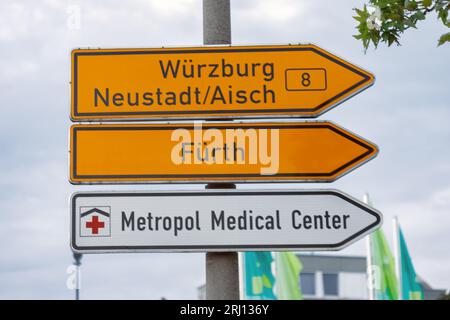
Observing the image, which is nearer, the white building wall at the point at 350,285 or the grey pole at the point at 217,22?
the grey pole at the point at 217,22

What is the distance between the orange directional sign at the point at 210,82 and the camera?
6121mm

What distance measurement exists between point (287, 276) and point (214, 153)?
88.3ft

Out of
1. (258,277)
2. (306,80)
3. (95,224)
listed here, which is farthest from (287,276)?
(95,224)

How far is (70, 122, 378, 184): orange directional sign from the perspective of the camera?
5973 millimetres

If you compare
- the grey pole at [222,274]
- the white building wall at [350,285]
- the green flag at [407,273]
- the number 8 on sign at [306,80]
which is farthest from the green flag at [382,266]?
the grey pole at [222,274]

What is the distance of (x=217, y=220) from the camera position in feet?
19.2

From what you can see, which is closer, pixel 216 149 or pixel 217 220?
pixel 217 220

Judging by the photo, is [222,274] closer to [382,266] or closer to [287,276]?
[287,276]

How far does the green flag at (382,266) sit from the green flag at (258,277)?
622 cm

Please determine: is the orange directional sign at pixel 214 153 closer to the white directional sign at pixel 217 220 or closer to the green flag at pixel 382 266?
the white directional sign at pixel 217 220

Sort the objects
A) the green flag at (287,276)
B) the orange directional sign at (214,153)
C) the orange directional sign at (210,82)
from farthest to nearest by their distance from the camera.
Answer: the green flag at (287,276)
the orange directional sign at (210,82)
the orange directional sign at (214,153)

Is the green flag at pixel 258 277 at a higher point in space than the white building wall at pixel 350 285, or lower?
lower

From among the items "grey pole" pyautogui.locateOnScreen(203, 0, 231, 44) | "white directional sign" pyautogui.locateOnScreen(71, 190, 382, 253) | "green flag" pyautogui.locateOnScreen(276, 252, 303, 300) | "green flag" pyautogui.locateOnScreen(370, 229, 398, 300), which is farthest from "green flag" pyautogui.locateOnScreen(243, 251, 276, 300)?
"white directional sign" pyautogui.locateOnScreen(71, 190, 382, 253)
